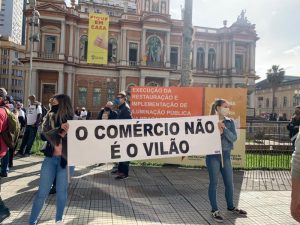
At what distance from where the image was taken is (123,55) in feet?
136

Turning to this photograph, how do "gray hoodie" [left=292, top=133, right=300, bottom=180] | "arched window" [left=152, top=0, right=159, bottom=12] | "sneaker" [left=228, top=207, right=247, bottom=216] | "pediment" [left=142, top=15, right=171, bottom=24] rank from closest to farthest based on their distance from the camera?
"gray hoodie" [left=292, top=133, right=300, bottom=180] → "sneaker" [left=228, top=207, right=247, bottom=216] → "pediment" [left=142, top=15, right=171, bottom=24] → "arched window" [left=152, top=0, right=159, bottom=12]

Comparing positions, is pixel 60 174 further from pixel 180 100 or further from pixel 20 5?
pixel 20 5

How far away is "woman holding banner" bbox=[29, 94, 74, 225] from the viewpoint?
14.0ft

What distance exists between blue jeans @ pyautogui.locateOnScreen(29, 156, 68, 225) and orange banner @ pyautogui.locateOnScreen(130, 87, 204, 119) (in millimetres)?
5480

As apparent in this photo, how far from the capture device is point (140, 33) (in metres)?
42.3

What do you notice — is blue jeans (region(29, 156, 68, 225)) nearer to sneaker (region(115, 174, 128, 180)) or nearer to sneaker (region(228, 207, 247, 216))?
sneaker (region(228, 207, 247, 216))

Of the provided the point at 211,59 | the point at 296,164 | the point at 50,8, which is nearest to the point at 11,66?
the point at 50,8

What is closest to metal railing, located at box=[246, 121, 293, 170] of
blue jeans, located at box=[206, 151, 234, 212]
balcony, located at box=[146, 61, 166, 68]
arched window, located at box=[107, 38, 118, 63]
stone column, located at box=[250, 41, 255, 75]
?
blue jeans, located at box=[206, 151, 234, 212]

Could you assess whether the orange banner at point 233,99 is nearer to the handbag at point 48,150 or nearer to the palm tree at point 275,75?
the handbag at point 48,150

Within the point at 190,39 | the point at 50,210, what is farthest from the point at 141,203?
the point at 190,39

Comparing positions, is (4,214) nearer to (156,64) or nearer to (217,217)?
(217,217)

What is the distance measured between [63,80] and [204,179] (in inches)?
1328

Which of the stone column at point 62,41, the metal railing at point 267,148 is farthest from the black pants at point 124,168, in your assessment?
the stone column at point 62,41

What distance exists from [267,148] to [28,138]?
30.8 ft
